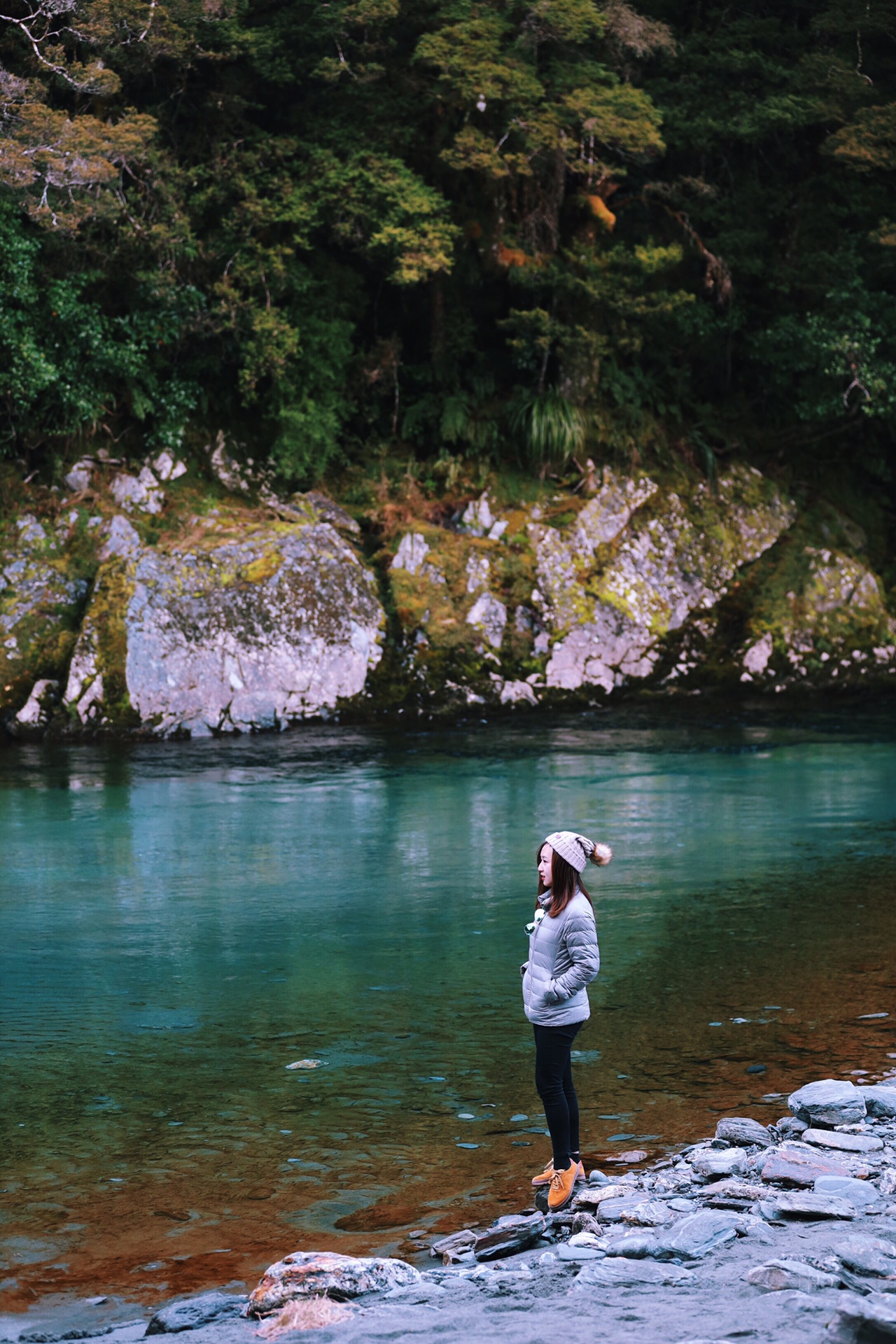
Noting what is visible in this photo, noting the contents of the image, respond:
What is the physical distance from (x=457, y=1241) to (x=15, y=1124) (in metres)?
2.50

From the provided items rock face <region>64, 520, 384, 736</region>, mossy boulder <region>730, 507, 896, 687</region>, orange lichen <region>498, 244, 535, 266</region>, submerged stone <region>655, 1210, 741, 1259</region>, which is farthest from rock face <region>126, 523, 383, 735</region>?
submerged stone <region>655, 1210, 741, 1259</region>

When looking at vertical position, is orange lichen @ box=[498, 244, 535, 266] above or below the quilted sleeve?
above

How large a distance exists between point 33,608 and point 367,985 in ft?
40.7

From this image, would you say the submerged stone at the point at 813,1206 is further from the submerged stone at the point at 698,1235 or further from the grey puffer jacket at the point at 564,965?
the grey puffer jacket at the point at 564,965

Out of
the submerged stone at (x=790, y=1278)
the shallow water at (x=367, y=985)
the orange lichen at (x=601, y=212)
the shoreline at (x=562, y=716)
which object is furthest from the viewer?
the orange lichen at (x=601, y=212)

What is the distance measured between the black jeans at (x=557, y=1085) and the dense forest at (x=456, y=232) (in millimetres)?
15154

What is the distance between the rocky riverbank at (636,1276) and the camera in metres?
3.92

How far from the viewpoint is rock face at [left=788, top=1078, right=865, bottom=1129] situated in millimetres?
5754

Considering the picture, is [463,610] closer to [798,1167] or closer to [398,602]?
[398,602]

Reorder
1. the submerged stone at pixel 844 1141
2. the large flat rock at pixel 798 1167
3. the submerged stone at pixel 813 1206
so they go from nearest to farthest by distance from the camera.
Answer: the submerged stone at pixel 813 1206 → the large flat rock at pixel 798 1167 → the submerged stone at pixel 844 1141

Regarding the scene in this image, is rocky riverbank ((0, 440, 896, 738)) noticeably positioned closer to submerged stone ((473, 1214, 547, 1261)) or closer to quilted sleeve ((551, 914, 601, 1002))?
quilted sleeve ((551, 914, 601, 1002))

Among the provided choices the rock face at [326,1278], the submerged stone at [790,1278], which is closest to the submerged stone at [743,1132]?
the submerged stone at [790,1278]

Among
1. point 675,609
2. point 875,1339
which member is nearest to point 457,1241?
point 875,1339

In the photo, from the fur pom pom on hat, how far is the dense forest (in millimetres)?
14727
